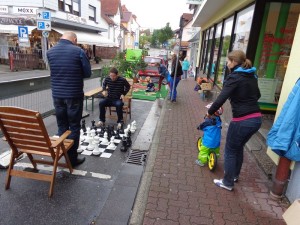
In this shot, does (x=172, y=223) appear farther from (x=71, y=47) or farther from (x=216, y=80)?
(x=216, y=80)

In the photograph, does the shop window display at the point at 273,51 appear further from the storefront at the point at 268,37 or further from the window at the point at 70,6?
the window at the point at 70,6

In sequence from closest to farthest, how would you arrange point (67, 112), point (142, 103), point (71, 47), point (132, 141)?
point (71, 47) < point (67, 112) < point (132, 141) < point (142, 103)

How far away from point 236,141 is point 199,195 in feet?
2.78

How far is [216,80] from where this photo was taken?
9.58 m

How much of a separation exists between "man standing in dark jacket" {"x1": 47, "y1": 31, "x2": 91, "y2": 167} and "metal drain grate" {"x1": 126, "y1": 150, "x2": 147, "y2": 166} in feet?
3.56

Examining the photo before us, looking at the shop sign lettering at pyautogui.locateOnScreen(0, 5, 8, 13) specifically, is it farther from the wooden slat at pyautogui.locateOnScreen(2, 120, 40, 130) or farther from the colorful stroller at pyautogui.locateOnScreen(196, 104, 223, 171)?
the colorful stroller at pyautogui.locateOnScreen(196, 104, 223, 171)

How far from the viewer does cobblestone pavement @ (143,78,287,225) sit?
285 centimetres

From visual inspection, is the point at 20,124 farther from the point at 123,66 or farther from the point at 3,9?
the point at 3,9

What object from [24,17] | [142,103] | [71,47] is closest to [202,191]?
[71,47]

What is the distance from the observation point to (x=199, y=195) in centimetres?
327

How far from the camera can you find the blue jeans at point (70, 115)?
3.52m

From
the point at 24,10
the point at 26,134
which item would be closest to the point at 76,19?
the point at 24,10

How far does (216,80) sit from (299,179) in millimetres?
6904

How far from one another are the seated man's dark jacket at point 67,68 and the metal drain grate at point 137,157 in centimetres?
140
